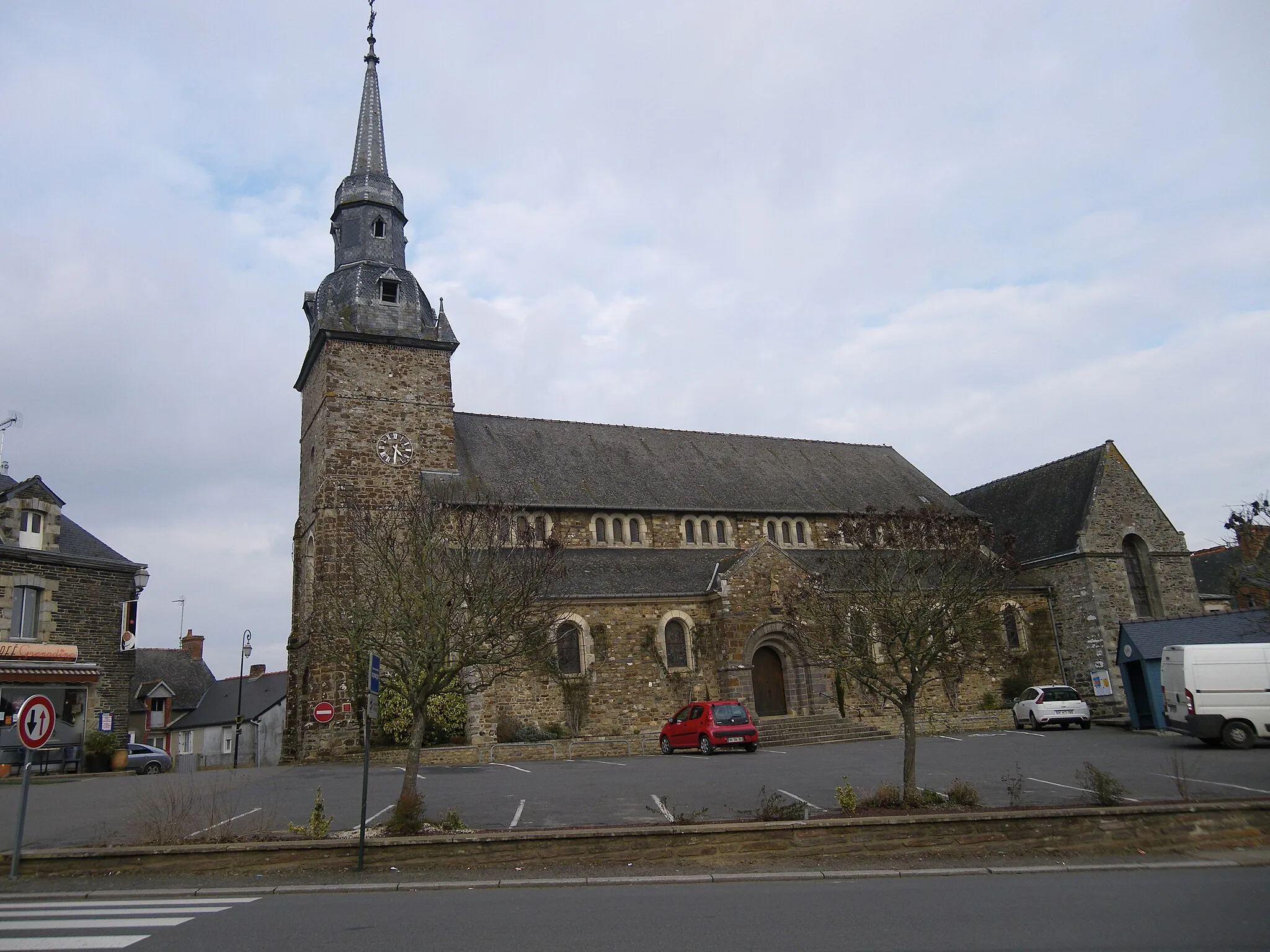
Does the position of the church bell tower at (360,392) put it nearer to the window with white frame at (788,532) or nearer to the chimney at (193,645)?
the window with white frame at (788,532)

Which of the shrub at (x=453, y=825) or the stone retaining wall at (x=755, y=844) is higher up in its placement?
the shrub at (x=453, y=825)

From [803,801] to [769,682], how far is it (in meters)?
13.9

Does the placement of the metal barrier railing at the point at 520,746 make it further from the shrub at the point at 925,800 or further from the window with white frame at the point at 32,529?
the window with white frame at the point at 32,529

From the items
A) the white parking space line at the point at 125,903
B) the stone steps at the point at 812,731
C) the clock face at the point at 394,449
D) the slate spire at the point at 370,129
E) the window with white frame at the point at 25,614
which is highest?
the slate spire at the point at 370,129

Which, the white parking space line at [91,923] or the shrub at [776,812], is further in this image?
the shrub at [776,812]

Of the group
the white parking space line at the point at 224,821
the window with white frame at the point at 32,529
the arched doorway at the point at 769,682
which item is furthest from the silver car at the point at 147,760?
the arched doorway at the point at 769,682

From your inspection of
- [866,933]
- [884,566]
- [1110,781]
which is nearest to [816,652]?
[884,566]

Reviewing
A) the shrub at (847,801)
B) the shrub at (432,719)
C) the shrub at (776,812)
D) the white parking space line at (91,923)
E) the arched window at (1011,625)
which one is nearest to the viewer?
the white parking space line at (91,923)

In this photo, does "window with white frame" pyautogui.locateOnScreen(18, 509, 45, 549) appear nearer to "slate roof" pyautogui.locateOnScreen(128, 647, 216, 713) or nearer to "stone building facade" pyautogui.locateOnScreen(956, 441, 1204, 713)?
"slate roof" pyautogui.locateOnScreen(128, 647, 216, 713)

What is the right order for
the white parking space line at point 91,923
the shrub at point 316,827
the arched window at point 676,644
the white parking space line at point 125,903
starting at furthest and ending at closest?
the arched window at point 676,644
the shrub at point 316,827
the white parking space line at point 125,903
the white parking space line at point 91,923

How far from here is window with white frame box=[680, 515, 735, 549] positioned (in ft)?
99.0

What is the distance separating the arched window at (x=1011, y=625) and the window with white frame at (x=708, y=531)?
1022cm

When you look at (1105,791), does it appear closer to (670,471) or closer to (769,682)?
(769,682)

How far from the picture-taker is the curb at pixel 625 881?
29.6 feet
